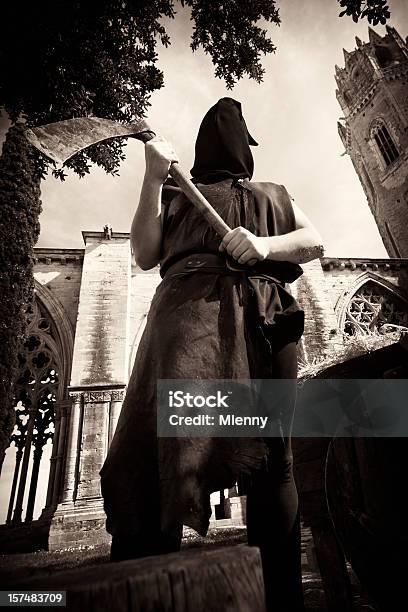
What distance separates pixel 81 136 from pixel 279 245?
1205 mm

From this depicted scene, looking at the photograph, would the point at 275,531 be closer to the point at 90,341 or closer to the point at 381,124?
the point at 90,341

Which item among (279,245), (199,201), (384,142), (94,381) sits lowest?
(279,245)

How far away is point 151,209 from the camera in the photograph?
1510mm

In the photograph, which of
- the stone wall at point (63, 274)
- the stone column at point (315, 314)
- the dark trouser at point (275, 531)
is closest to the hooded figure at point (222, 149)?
the dark trouser at point (275, 531)

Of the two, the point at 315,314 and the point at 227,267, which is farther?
the point at 315,314

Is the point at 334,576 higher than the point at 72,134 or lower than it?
lower

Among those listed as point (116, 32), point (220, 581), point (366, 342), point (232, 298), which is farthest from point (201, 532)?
point (116, 32)

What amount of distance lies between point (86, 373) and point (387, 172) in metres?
20.8

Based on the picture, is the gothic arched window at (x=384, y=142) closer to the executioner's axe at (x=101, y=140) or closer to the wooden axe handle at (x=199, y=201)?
the executioner's axe at (x=101, y=140)

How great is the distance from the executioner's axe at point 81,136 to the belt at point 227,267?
0.24 m

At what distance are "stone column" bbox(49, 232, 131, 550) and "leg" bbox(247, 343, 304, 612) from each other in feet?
27.6

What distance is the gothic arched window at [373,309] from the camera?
528 inches

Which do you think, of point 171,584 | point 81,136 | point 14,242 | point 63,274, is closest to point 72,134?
point 81,136

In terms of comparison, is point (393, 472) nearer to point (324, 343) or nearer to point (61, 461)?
point (61, 461)
